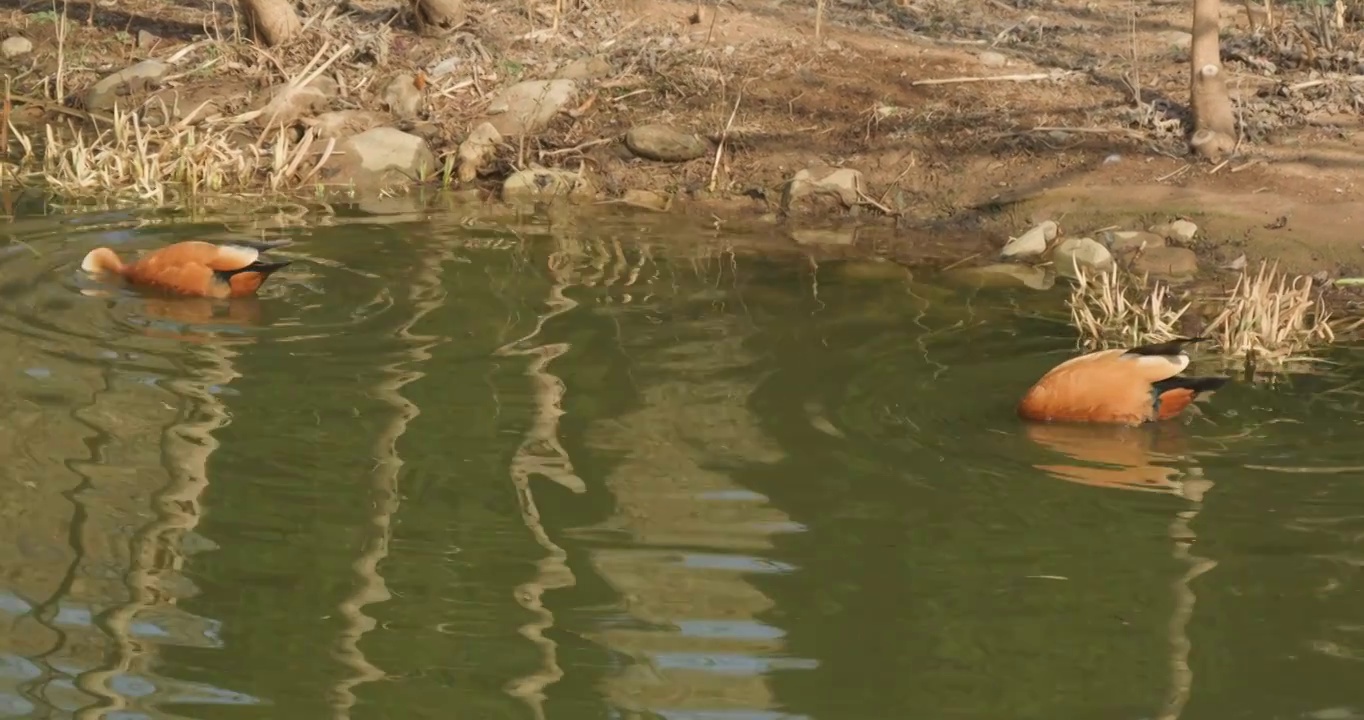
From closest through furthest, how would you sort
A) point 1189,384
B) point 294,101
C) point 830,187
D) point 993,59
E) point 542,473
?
point 542,473
point 1189,384
point 830,187
point 993,59
point 294,101

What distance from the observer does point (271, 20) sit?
1365 centimetres

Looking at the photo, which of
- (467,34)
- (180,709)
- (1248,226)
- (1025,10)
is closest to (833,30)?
(1025,10)

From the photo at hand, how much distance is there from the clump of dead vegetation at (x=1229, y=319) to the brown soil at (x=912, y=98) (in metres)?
1.19

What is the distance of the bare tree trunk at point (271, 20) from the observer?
1364 centimetres

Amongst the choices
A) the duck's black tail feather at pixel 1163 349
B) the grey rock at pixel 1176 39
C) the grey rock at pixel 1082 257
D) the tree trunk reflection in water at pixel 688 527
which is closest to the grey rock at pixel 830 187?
the grey rock at pixel 1082 257

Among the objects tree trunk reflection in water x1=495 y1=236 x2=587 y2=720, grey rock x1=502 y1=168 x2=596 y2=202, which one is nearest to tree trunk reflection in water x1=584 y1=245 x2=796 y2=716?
tree trunk reflection in water x1=495 y1=236 x2=587 y2=720

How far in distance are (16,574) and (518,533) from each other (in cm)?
154

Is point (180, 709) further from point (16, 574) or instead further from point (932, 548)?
point (932, 548)

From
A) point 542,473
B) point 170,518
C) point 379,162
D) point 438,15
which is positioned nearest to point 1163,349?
point 542,473

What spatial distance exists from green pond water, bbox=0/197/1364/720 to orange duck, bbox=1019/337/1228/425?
0.34 ft

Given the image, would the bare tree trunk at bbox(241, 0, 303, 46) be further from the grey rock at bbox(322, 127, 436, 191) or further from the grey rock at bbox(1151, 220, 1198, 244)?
the grey rock at bbox(1151, 220, 1198, 244)

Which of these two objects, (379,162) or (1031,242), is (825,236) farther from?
(379,162)

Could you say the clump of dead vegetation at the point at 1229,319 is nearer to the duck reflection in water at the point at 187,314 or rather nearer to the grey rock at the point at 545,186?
the grey rock at the point at 545,186

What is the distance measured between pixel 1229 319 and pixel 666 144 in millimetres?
A: 4773
